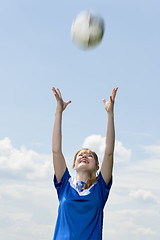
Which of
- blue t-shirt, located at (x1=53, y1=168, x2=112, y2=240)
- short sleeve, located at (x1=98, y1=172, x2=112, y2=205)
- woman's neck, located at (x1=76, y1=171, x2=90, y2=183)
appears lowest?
blue t-shirt, located at (x1=53, y1=168, x2=112, y2=240)

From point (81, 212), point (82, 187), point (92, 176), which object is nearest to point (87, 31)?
point (92, 176)

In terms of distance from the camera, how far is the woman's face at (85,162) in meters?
7.28

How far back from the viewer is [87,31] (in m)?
9.34

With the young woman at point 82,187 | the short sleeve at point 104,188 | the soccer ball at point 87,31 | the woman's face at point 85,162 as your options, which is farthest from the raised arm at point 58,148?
the soccer ball at point 87,31

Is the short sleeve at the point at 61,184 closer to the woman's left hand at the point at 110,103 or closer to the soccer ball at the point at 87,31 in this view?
the woman's left hand at the point at 110,103

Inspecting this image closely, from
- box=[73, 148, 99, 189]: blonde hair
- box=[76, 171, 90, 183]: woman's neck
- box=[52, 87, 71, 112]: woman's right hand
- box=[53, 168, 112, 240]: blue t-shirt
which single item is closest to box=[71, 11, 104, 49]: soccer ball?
box=[52, 87, 71, 112]: woman's right hand

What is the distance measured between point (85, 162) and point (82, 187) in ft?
1.64

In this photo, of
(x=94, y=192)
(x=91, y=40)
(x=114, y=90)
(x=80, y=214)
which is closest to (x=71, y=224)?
(x=80, y=214)

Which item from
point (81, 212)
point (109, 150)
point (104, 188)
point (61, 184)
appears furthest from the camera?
point (61, 184)

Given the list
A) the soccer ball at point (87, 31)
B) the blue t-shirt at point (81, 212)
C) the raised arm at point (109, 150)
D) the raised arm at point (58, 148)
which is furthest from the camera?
the soccer ball at point (87, 31)

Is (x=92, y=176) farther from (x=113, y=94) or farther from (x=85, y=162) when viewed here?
(x=113, y=94)

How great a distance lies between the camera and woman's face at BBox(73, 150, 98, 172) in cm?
728

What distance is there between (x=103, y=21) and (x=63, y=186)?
4611 millimetres

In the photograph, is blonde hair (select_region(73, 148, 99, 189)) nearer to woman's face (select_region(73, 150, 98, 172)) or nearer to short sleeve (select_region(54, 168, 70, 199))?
woman's face (select_region(73, 150, 98, 172))
